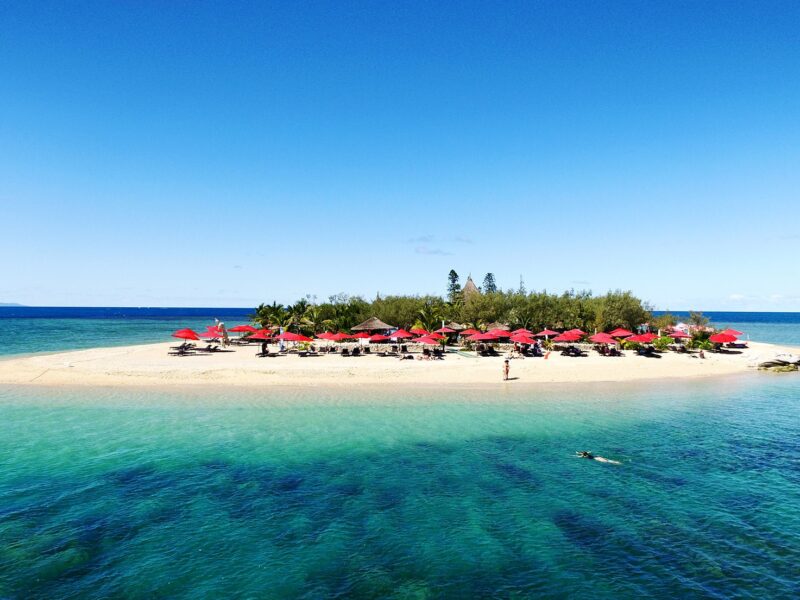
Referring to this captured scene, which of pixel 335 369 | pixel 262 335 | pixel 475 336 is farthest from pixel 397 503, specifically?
pixel 262 335

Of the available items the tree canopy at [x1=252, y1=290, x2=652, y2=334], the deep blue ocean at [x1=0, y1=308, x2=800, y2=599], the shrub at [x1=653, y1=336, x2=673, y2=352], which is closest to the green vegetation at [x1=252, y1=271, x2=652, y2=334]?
the tree canopy at [x1=252, y1=290, x2=652, y2=334]

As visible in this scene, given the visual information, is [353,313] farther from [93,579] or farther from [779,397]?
[93,579]

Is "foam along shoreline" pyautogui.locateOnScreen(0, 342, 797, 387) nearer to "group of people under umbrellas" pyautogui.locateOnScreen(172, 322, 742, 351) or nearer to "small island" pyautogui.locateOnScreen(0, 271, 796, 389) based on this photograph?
"small island" pyautogui.locateOnScreen(0, 271, 796, 389)

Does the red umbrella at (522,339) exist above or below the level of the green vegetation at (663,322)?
below

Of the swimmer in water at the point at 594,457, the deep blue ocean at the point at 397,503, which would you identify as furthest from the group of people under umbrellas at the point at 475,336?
the swimmer in water at the point at 594,457

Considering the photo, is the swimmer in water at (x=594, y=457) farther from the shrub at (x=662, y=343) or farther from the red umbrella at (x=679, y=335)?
the red umbrella at (x=679, y=335)
